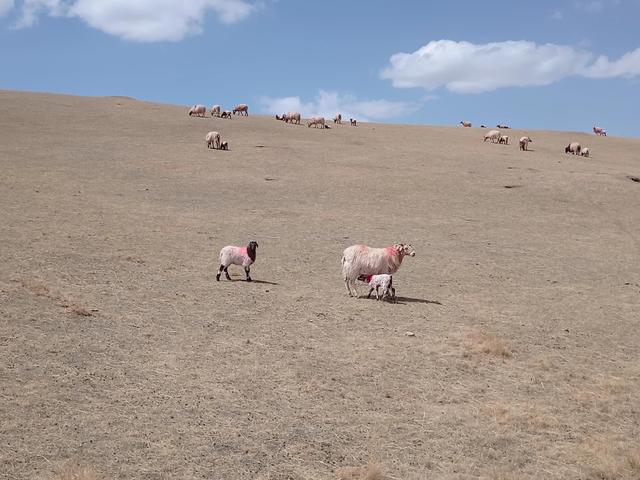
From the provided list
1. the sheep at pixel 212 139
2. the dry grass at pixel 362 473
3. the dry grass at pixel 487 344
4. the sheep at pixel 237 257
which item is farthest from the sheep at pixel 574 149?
the dry grass at pixel 362 473

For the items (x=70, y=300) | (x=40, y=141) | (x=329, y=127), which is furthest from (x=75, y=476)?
(x=329, y=127)

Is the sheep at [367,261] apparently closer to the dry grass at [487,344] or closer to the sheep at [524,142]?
the dry grass at [487,344]

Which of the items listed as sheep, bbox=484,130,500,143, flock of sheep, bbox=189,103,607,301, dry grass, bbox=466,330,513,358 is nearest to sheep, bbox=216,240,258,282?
flock of sheep, bbox=189,103,607,301

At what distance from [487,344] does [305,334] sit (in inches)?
139

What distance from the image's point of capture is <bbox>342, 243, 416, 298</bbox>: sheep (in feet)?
50.5

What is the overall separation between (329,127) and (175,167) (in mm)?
24301

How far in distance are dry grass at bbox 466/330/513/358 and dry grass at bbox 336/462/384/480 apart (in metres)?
5.00

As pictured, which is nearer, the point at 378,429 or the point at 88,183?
the point at 378,429

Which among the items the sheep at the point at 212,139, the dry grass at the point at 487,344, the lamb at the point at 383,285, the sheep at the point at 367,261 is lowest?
the dry grass at the point at 487,344

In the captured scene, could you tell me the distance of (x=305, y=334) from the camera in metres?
12.3

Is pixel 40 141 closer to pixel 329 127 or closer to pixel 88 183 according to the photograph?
pixel 88 183

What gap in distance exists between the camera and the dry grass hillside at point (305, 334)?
7801 millimetres

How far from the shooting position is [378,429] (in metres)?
8.48

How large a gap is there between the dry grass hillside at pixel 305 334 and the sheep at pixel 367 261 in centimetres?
73
